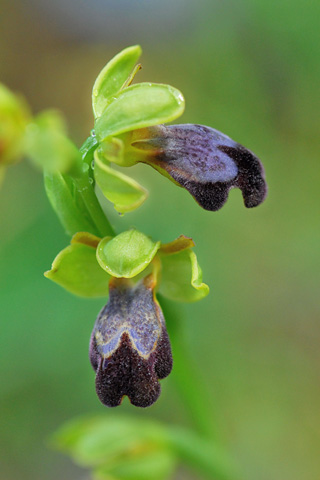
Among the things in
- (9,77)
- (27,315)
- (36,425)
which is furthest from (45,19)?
(36,425)

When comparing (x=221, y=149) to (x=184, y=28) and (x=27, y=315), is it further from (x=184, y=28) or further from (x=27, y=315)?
(x=184, y=28)

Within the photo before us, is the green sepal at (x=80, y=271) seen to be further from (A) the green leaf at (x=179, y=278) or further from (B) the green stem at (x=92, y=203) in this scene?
(A) the green leaf at (x=179, y=278)

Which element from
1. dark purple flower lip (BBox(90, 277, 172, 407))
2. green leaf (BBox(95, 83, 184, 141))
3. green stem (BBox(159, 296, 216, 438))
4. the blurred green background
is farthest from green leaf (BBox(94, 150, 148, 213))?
the blurred green background

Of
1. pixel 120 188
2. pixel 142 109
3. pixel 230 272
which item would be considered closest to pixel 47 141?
pixel 120 188

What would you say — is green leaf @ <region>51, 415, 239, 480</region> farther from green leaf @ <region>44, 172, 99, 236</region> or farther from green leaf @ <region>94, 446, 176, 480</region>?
green leaf @ <region>44, 172, 99, 236</region>

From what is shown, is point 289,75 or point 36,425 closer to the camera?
point 36,425

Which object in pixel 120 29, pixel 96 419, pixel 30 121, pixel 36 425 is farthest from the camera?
pixel 120 29

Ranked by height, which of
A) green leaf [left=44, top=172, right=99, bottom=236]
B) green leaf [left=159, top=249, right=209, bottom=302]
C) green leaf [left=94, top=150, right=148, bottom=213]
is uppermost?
green leaf [left=159, top=249, right=209, bottom=302]
